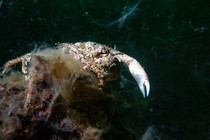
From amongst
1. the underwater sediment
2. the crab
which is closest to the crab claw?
the crab

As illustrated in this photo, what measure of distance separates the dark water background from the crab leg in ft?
9.92

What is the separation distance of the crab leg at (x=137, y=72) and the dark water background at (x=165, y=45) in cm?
302

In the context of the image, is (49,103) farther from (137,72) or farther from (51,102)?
(137,72)

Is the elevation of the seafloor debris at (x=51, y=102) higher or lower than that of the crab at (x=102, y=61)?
lower

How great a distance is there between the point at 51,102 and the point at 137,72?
5.71 ft

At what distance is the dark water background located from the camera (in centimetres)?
697

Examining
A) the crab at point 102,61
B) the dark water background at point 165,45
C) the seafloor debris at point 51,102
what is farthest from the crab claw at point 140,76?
the dark water background at point 165,45

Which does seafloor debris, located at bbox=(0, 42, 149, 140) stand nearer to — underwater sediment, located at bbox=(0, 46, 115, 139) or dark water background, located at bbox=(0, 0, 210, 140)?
underwater sediment, located at bbox=(0, 46, 115, 139)

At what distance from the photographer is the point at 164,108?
7.39 m

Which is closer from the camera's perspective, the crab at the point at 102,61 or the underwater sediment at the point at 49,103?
the underwater sediment at the point at 49,103

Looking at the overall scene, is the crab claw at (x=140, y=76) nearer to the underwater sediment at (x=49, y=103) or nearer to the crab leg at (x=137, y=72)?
the crab leg at (x=137, y=72)

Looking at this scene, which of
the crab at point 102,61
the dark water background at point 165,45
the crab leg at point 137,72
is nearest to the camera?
the crab leg at point 137,72

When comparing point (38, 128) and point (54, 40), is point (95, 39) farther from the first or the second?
point (38, 128)

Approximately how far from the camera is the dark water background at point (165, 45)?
275 inches
